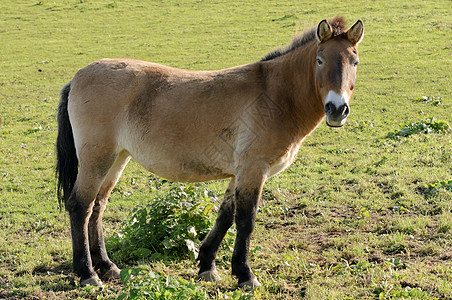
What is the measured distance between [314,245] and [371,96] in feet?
31.2

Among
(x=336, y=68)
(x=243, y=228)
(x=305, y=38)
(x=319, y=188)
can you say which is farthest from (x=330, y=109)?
(x=319, y=188)

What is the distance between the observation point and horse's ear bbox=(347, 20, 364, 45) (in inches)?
203

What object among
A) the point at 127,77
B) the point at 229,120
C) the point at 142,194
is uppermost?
the point at 127,77

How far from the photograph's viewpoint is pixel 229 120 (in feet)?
18.5

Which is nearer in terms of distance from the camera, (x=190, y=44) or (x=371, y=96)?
(x=371, y=96)

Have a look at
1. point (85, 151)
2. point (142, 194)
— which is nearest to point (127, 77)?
point (85, 151)

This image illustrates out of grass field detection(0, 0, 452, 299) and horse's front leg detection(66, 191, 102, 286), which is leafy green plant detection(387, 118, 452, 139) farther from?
horse's front leg detection(66, 191, 102, 286)

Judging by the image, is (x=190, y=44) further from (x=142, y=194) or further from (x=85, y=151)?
(x=85, y=151)

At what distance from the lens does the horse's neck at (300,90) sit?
552 centimetres

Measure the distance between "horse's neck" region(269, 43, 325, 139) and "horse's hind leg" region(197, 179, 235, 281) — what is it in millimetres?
1133

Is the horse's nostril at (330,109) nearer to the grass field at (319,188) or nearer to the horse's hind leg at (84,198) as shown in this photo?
the grass field at (319,188)

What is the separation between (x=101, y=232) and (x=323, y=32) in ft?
12.2

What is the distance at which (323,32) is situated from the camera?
17.1 ft

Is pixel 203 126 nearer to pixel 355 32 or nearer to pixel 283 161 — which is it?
pixel 283 161
